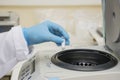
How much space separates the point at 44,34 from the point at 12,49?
0.55ft

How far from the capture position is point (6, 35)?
41.0 inches

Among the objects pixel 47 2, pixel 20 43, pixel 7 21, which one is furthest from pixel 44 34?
pixel 47 2

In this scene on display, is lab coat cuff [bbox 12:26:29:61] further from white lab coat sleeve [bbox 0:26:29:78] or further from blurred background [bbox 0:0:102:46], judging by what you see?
blurred background [bbox 0:0:102:46]

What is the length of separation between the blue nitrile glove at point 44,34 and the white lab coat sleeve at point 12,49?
0.05m

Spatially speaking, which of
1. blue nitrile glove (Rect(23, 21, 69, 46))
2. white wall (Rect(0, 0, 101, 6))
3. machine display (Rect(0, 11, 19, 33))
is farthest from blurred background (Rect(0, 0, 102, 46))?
blue nitrile glove (Rect(23, 21, 69, 46))

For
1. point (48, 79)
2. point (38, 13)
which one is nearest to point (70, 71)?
point (48, 79)

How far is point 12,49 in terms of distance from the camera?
41.0 inches

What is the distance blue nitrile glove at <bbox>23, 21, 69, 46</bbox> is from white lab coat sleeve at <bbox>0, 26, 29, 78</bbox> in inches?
2.1

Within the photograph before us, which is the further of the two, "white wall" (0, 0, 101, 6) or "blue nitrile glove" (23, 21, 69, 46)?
"white wall" (0, 0, 101, 6)

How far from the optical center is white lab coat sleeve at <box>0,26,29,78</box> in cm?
100

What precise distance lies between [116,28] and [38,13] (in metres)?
1.25

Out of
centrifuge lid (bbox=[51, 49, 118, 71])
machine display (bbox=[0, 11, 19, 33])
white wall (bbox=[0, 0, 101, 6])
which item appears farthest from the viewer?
white wall (bbox=[0, 0, 101, 6])

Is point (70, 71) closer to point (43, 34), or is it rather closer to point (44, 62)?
point (44, 62)

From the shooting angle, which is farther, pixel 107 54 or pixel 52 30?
pixel 52 30
